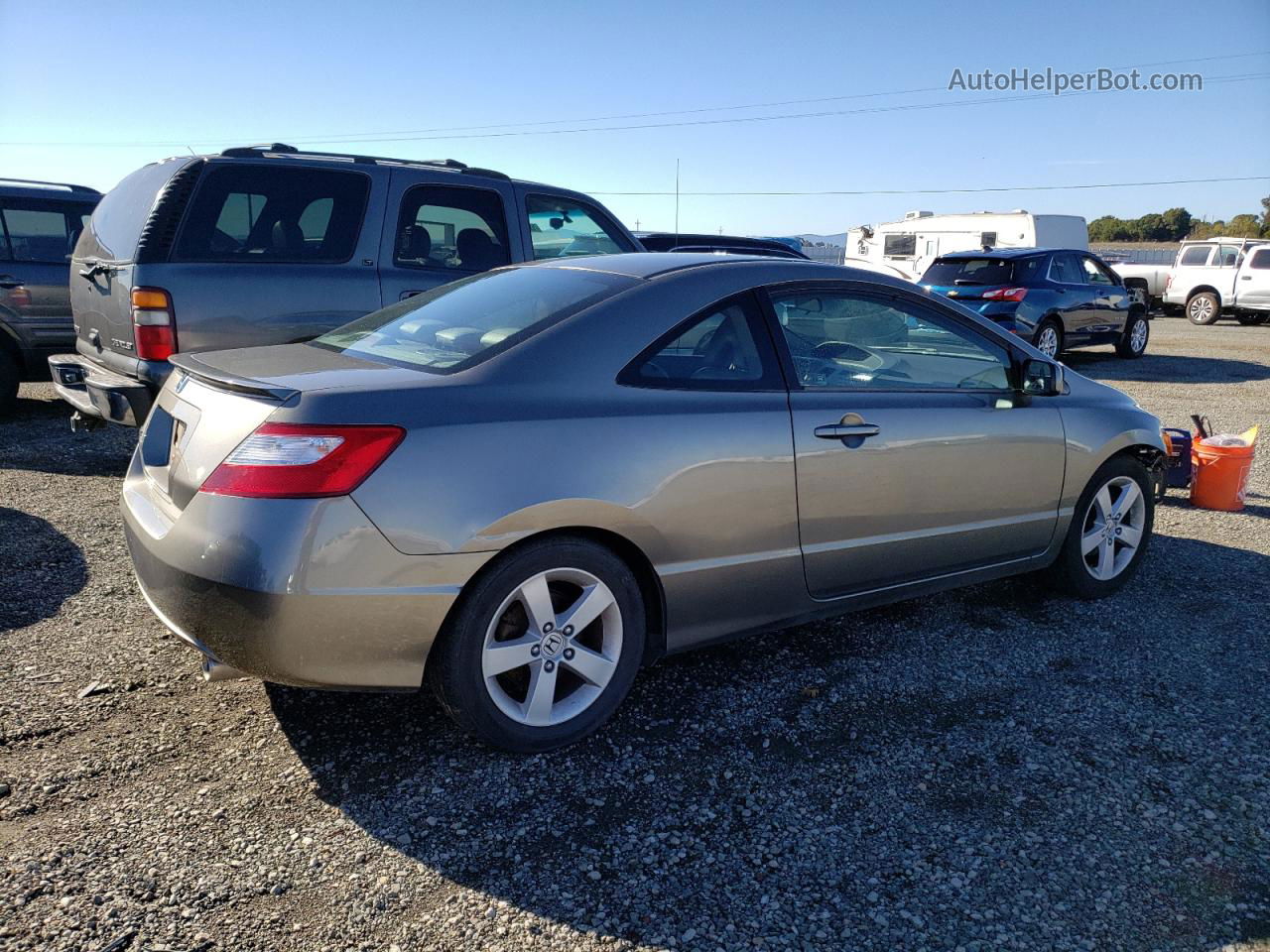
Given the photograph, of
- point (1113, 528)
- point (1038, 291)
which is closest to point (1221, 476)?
point (1113, 528)

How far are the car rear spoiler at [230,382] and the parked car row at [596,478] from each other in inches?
0.4

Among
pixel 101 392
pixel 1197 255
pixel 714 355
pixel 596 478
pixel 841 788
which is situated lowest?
pixel 841 788

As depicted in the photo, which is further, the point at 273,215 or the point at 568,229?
the point at 568,229

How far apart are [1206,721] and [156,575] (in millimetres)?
3441

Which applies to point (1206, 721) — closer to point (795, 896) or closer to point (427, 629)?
point (795, 896)

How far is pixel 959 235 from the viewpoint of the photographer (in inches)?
1040

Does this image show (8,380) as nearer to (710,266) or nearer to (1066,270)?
(710,266)

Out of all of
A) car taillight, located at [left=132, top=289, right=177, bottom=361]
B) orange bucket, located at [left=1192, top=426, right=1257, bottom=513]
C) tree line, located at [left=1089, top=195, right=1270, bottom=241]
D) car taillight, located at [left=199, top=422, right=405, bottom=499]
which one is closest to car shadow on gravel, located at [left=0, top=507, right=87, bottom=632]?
car taillight, located at [left=132, top=289, right=177, bottom=361]

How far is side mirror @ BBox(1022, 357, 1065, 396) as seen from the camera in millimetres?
4055

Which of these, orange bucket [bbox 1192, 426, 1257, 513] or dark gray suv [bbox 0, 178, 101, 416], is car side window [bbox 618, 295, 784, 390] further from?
dark gray suv [bbox 0, 178, 101, 416]

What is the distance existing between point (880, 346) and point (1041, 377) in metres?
0.84

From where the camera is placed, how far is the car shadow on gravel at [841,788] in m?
2.34

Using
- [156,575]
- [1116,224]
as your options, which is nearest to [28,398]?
[156,575]

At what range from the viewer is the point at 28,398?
30.3ft
